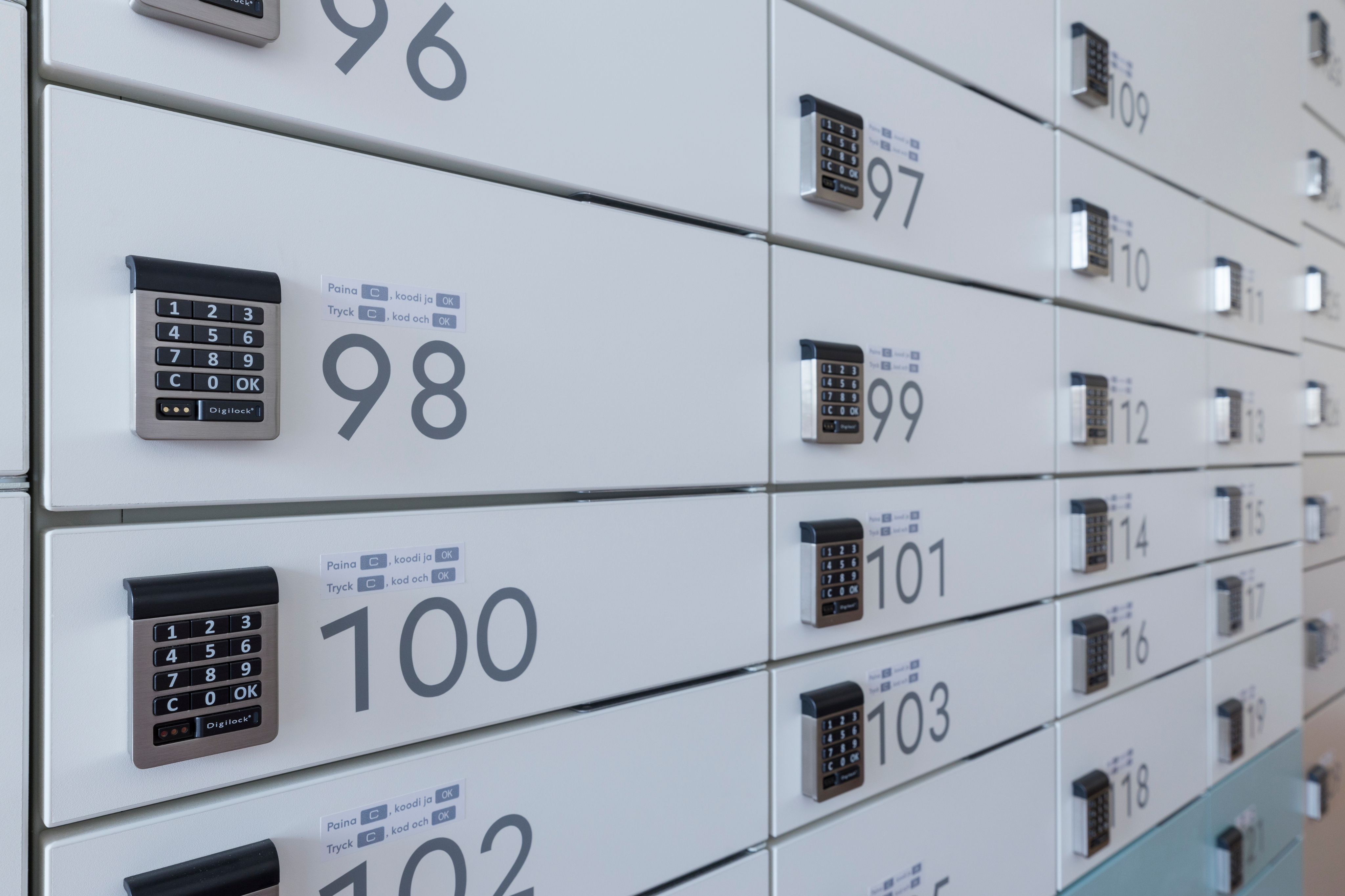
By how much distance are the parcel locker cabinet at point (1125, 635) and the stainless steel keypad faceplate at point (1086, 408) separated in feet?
0.97

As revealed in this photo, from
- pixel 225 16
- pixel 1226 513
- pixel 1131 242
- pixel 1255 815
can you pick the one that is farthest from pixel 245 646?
pixel 1255 815

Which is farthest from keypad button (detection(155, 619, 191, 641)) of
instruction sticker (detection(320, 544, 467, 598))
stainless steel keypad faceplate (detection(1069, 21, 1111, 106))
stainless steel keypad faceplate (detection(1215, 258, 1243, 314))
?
stainless steel keypad faceplate (detection(1215, 258, 1243, 314))

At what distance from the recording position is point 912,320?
1.21 meters

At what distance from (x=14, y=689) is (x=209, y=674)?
0.12m

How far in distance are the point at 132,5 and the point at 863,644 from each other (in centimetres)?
104

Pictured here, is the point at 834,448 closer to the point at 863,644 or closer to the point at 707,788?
the point at 863,644

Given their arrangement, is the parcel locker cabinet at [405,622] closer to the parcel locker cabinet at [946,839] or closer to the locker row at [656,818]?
the locker row at [656,818]

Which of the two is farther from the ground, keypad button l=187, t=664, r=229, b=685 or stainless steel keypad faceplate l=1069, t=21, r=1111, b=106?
stainless steel keypad faceplate l=1069, t=21, r=1111, b=106

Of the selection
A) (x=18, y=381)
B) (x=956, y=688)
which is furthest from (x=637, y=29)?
(x=956, y=688)

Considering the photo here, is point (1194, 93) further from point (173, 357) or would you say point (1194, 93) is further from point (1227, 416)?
point (173, 357)

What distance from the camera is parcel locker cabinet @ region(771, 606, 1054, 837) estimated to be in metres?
1.06

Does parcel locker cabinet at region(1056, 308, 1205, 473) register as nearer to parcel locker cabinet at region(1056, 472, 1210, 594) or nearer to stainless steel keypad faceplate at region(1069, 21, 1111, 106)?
parcel locker cabinet at region(1056, 472, 1210, 594)

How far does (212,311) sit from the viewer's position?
0.62 metres

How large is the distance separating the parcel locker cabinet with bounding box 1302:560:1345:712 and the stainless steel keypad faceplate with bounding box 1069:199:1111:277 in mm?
1673
